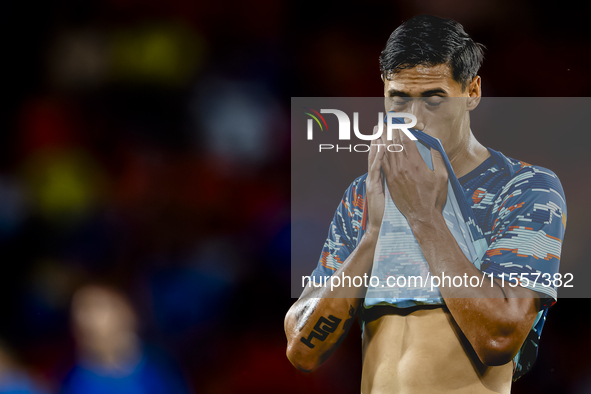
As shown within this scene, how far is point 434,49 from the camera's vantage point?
126 centimetres

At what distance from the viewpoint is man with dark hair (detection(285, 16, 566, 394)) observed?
1099 mm

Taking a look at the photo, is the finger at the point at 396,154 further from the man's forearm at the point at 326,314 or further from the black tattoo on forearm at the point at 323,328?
the black tattoo on forearm at the point at 323,328

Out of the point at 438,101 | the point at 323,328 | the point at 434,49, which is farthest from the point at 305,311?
the point at 434,49

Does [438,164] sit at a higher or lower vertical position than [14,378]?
higher

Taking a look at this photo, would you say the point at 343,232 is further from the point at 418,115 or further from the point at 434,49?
the point at 434,49

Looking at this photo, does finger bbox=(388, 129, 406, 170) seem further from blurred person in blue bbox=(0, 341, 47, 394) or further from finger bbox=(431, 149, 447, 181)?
blurred person in blue bbox=(0, 341, 47, 394)

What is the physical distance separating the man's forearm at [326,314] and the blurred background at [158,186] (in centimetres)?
29

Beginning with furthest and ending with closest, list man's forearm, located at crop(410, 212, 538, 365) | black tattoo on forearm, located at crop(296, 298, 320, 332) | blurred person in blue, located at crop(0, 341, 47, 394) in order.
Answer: blurred person in blue, located at crop(0, 341, 47, 394) → black tattoo on forearm, located at crop(296, 298, 320, 332) → man's forearm, located at crop(410, 212, 538, 365)

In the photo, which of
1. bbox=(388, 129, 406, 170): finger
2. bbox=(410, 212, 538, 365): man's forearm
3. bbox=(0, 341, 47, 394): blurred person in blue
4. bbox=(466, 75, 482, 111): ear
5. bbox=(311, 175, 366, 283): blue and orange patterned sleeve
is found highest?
bbox=(466, 75, 482, 111): ear

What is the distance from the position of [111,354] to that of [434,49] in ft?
4.52

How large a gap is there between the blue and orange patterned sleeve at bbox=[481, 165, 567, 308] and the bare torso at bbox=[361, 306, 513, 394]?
0.55 ft

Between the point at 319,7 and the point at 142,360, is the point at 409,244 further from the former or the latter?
the point at 142,360

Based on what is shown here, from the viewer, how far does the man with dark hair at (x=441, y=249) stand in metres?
1.10

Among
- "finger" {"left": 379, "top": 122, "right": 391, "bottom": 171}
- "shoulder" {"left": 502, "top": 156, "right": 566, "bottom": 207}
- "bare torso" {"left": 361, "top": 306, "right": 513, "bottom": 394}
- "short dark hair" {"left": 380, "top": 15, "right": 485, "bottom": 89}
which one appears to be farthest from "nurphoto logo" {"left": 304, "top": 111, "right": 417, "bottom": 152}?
"bare torso" {"left": 361, "top": 306, "right": 513, "bottom": 394}
